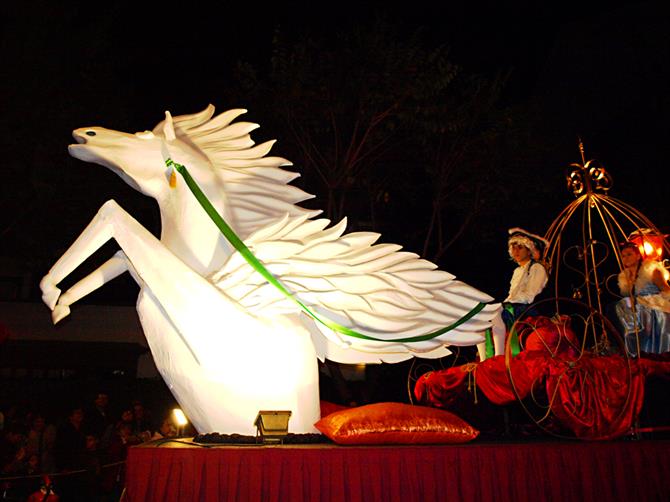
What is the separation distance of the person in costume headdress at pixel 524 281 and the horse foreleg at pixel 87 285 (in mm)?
2706

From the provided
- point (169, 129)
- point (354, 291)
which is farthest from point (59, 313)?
point (354, 291)

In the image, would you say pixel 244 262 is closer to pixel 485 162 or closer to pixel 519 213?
pixel 485 162

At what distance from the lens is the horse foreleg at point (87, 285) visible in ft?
10.3

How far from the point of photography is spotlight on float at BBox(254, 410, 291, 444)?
2.75 meters

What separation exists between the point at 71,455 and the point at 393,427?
12.9 feet

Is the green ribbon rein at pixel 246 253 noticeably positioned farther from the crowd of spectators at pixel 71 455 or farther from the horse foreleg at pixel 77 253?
the crowd of spectators at pixel 71 455

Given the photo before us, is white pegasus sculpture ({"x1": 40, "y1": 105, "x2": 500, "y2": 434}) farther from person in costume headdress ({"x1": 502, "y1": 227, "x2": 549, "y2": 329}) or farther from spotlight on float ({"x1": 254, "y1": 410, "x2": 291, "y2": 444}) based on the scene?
person in costume headdress ({"x1": 502, "y1": 227, "x2": 549, "y2": 329})

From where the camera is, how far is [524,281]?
14.4 ft

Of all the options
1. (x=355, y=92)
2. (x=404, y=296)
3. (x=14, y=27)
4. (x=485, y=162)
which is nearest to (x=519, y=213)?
(x=485, y=162)

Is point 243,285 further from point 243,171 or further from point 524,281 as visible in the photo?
point 524,281

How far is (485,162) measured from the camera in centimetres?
903

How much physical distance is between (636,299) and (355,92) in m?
5.07

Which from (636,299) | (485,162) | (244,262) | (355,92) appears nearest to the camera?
(244,262)

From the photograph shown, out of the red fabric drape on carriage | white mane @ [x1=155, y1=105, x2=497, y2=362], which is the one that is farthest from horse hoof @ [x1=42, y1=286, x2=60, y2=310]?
the red fabric drape on carriage
